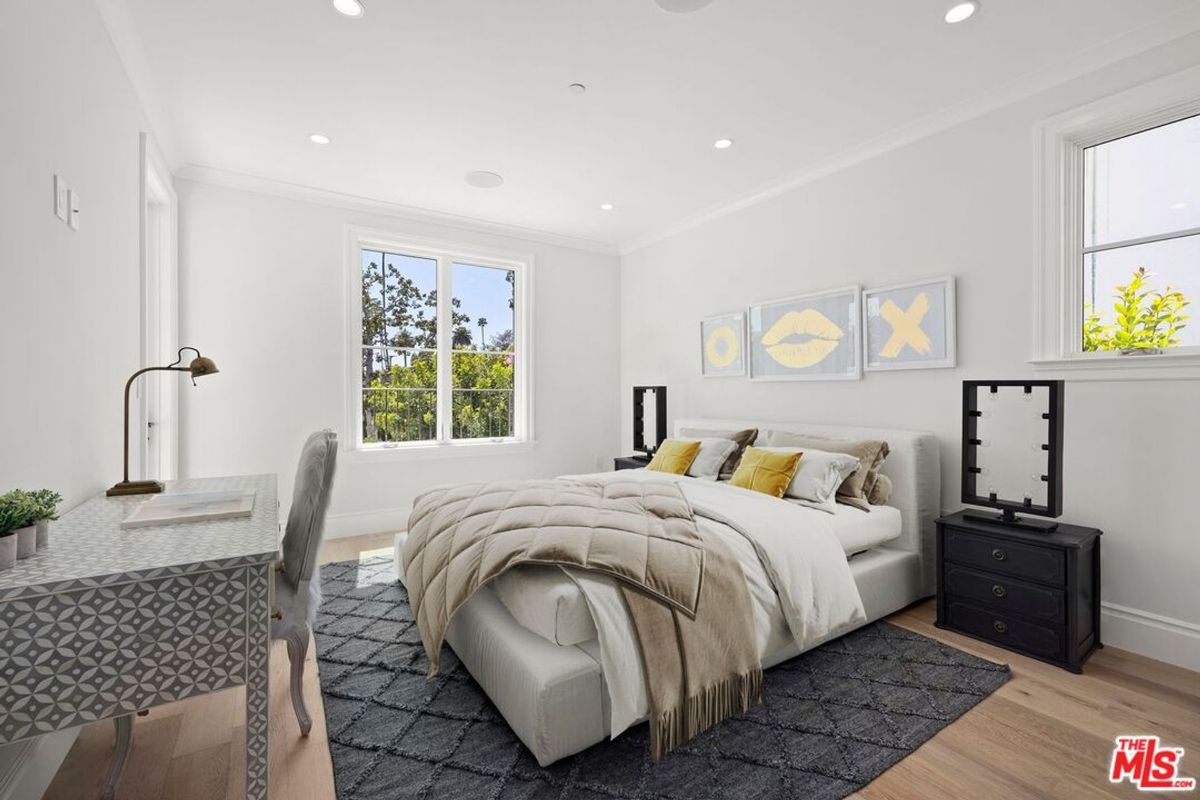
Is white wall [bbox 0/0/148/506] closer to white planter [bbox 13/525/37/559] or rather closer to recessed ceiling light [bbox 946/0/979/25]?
white planter [bbox 13/525/37/559]

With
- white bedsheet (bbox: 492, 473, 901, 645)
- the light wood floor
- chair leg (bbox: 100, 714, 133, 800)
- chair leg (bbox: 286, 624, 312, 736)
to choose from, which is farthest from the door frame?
white bedsheet (bbox: 492, 473, 901, 645)

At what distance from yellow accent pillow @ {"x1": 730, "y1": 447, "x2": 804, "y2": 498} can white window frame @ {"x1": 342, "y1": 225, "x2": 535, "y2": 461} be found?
8.35ft

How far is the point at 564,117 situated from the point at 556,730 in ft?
9.84

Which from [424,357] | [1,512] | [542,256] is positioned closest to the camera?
[1,512]

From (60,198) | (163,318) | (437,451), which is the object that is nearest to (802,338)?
(437,451)

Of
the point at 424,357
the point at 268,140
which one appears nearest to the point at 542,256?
the point at 424,357

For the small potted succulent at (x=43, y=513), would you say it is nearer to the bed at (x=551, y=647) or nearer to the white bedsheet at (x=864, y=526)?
the bed at (x=551, y=647)

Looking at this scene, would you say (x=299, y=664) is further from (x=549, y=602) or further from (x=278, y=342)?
(x=278, y=342)

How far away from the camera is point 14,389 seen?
1.48 meters

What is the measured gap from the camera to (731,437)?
3.84m

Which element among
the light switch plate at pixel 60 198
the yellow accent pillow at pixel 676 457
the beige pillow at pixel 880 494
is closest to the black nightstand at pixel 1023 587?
the beige pillow at pixel 880 494

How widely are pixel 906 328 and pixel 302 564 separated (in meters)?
3.34

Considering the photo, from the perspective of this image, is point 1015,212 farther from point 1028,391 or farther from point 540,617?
point 540,617

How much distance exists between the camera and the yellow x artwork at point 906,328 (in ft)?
10.3
